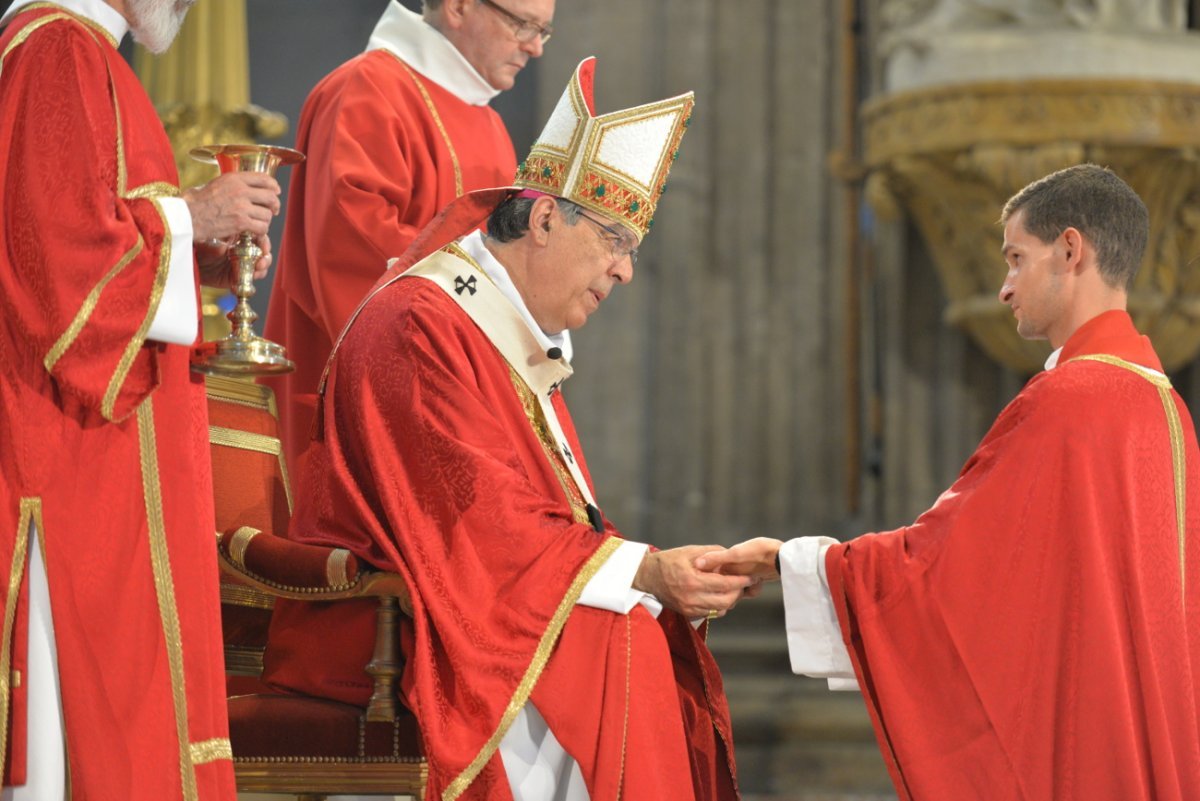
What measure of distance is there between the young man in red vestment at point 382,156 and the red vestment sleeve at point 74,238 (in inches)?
54.7

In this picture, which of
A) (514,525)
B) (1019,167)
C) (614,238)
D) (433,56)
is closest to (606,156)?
(614,238)

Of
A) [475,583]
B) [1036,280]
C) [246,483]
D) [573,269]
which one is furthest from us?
[246,483]

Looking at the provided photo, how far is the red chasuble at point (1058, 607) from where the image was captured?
3438 millimetres

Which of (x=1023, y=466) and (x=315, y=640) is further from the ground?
(x=1023, y=466)

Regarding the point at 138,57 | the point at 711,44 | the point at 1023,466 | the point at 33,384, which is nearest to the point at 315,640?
the point at 33,384

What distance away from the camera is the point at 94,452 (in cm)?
309

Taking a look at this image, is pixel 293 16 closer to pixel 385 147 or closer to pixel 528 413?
pixel 385 147

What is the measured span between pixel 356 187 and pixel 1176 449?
196 centimetres

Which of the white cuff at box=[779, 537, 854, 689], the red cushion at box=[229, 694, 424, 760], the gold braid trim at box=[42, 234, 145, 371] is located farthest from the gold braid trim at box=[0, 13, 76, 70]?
the white cuff at box=[779, 537, 854, 689]

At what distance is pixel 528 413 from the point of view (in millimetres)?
3854

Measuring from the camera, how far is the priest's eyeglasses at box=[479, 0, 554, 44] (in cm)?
478

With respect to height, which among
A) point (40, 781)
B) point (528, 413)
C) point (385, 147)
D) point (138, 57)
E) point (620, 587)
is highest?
point (138, 57)

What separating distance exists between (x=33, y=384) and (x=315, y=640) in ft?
2.94

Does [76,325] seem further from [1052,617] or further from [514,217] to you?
[1052,617]
